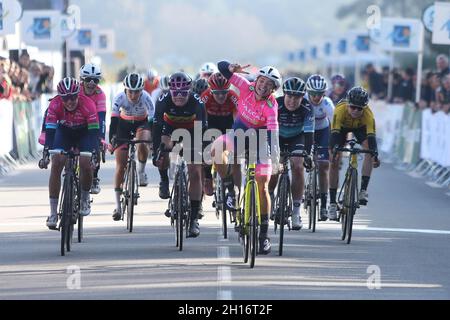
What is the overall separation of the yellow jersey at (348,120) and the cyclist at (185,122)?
2003 millimetres

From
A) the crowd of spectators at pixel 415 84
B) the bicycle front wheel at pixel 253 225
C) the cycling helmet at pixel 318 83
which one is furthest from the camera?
the crowd of spectators at pixel 415 84

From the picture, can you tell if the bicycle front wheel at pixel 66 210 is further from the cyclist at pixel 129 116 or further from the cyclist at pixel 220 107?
the cyclist at pixel 129 116

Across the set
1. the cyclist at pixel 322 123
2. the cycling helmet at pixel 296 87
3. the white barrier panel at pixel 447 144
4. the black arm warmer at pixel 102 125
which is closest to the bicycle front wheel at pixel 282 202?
the cycling helmet at pixel 296 87

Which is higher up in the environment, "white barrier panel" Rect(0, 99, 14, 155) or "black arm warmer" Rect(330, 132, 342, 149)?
"black arm warmer" Rect(330, 132, 342, 149)

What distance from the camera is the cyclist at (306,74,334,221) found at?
57.1ft

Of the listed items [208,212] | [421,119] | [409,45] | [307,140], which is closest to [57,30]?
[409,45]

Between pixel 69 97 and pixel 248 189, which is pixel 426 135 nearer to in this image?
pixel 69 97

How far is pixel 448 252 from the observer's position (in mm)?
15289

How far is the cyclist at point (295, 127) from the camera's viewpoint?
1537cm

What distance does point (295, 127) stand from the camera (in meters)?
15.6

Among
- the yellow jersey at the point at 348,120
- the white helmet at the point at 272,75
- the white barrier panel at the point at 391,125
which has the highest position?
the white helmet at the point at 272,75

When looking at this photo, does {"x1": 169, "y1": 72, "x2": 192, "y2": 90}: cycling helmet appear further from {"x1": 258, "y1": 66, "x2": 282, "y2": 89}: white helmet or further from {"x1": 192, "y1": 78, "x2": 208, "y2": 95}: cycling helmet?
{"x1": 192, "y1": 78, "x2": 208, "y2": 95}: cycling helmet

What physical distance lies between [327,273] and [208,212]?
6.00m

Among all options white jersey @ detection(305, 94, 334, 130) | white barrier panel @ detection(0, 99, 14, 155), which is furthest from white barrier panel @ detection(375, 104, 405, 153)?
white jersey @ detection(305, 94, 334, 130)
